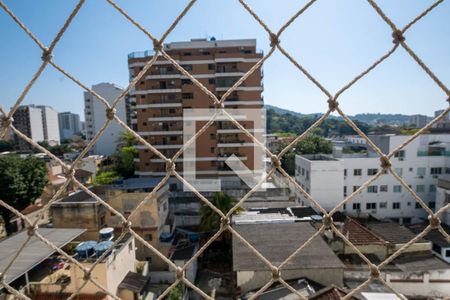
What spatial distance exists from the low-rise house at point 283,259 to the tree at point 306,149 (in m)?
9.54

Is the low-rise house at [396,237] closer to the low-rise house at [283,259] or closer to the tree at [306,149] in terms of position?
the low-rise house at [283,259]

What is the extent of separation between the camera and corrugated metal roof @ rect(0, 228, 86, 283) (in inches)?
176

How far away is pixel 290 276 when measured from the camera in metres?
4.38

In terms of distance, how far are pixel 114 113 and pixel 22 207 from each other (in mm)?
10017

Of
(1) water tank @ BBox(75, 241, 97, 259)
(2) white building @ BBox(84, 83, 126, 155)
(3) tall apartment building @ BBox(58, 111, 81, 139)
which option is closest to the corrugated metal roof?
(1) water tank @ BBox(75, 241, 97, 259)

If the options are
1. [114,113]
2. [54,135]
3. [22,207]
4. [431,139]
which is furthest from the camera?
[54,135]

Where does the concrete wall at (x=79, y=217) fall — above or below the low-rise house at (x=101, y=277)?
above

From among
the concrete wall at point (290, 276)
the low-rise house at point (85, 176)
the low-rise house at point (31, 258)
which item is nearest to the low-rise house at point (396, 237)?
the concrete wall at point (290, 276)

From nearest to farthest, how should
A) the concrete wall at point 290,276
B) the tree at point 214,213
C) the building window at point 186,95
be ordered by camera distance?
1. the concrete wall at point 290,276
2. the tree at point 214,213
3. the building window at point 186,95

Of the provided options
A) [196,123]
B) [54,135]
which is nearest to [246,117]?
[196,123]

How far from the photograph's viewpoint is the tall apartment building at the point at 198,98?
1206 centimetres

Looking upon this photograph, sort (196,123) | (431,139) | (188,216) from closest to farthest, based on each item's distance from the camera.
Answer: (188,216) < (431,139) < (196,123)

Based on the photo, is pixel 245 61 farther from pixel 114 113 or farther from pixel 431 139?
pixel 114 113

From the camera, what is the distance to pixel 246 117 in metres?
12.0
